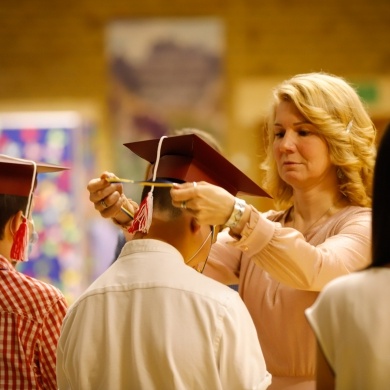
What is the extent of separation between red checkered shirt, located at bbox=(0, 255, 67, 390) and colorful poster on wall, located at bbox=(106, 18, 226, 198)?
14.6 feet

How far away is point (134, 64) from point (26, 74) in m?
1.00

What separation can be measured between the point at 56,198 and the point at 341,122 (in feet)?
10.7

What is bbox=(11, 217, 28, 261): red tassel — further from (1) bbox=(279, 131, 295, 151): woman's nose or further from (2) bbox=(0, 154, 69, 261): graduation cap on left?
(1) bbox=(279, 131, 295, 151): woman's nose

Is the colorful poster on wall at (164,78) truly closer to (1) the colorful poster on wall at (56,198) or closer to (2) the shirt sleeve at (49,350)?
(1) the colorful poster on wall at (56,198)

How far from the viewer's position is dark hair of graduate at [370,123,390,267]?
4.85 feet

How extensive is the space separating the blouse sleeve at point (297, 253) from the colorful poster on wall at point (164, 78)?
4483 mm

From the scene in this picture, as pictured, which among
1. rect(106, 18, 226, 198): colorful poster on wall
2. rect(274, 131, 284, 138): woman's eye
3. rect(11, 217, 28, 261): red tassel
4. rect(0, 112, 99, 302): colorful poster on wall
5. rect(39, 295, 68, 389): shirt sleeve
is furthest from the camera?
rect(106, 18, 226, 198): colorful poster on wall

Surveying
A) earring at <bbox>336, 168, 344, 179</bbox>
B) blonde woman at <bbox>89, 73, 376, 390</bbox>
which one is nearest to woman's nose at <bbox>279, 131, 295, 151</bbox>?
blonde woman at <bbox>89, 73, 376, 390</bbox>

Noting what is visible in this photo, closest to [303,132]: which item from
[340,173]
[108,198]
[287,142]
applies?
[287,142]

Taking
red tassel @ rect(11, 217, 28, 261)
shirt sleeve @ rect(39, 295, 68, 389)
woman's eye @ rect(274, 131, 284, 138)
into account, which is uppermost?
woman's eye @ rect(274, 131, 284, 138)

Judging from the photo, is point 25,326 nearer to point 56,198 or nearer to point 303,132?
point 303,132

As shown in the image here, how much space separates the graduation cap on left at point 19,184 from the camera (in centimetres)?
227

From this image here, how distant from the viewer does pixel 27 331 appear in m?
2.15

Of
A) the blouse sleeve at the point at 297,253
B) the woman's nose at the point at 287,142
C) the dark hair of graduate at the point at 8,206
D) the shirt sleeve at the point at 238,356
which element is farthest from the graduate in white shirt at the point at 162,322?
the dark hair of graduate at the point at 8,206
